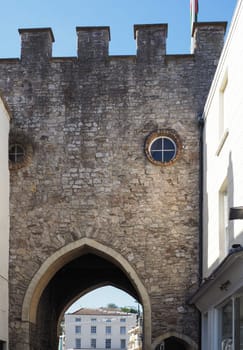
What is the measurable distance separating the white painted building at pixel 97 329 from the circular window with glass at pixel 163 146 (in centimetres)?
6430

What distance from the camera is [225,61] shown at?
1096 centimetres

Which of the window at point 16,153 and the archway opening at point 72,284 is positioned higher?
the window at point 16,153

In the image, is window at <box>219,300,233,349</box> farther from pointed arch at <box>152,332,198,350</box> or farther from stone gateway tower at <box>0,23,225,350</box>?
stone gateway tower at <box>0,23,225,350</box>

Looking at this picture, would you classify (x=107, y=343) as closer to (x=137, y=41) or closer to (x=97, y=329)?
(x=97, y=329)

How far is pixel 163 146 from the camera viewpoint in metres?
14.6

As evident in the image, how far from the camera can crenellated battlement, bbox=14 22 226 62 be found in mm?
14945

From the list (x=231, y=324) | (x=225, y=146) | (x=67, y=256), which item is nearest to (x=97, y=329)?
(x=67, y=256)

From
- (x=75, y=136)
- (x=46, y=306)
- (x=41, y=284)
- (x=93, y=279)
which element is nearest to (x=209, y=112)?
(x=75, y=136)

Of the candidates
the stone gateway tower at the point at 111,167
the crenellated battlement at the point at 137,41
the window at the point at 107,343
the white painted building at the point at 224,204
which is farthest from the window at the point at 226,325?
the window at the point at 107,343

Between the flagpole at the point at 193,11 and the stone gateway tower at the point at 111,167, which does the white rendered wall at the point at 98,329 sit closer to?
the stone gateway tower at the point at 111,167

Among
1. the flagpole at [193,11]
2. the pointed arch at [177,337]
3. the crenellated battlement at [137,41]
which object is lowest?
the pointed arch at [177,337]

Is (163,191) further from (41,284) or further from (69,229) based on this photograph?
(41,284)

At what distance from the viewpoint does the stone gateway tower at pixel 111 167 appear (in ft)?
46.2

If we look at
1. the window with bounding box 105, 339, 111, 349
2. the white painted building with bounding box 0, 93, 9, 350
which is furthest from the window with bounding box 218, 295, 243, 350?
the window with bounding box 105, 339, 111, 349
